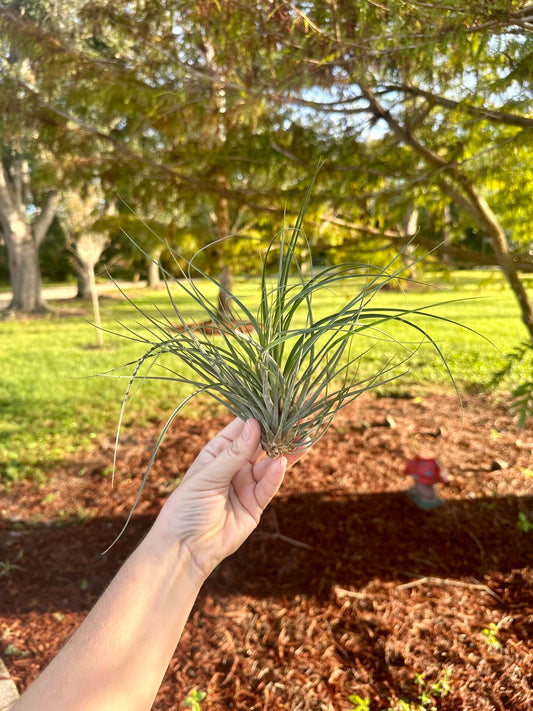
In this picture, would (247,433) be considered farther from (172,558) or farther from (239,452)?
(172,558)

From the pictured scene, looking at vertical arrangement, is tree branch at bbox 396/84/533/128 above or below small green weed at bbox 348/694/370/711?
above

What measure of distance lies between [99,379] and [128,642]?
5.99 meters

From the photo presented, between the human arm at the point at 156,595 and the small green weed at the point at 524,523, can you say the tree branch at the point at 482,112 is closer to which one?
the human arm at the point at 156,595

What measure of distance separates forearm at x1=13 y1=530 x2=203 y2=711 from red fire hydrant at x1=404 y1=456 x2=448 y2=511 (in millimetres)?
2023

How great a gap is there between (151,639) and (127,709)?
0.14m

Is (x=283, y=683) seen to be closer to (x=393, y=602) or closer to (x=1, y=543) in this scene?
(x=393, y=602)

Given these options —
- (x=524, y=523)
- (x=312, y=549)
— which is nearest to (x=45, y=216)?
(x=312, y=549)

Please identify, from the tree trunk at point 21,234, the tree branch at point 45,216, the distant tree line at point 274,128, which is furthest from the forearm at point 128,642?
the tree branch at point 45,216

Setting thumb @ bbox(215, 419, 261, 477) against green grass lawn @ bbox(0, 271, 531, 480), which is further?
green grass lawn @ bbox(0, 271, 531, 480)

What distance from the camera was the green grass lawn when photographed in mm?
4434

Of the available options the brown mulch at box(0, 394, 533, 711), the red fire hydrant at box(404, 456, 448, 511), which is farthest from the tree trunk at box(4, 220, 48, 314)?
the red fire hydrant at box(404, 456, 448, 511)

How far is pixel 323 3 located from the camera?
2.22 metres

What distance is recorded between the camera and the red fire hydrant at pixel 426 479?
2957 millimetres

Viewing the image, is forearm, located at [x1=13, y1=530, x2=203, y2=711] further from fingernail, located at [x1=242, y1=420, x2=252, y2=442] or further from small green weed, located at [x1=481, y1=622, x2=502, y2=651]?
small green weed, located at [x1=481, y1=622, x2=502, y2=651]
